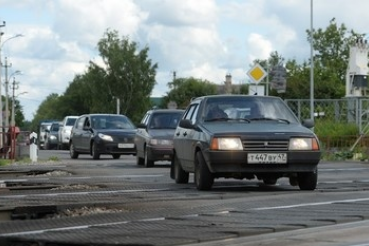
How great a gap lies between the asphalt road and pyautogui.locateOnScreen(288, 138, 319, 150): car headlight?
0.68 meters

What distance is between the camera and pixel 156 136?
23.1 m

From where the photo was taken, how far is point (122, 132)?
29094 millimetres

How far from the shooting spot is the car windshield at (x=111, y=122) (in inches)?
1179

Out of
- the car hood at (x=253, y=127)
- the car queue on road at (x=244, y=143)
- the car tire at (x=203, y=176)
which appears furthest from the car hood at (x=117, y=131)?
the car tire at (x=203, y=176)

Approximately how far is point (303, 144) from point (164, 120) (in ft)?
34.1

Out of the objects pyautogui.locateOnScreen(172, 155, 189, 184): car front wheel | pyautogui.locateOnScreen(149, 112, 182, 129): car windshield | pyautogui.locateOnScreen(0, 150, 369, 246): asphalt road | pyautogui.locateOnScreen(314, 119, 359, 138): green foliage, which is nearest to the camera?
pyautogui.locateOnScreen(0, 150, 369, 246): asphalt road

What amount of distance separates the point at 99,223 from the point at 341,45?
7674 cm

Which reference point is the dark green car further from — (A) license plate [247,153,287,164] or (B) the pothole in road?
(B) the pothole in road

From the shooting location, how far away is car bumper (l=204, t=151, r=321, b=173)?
13.6 metres

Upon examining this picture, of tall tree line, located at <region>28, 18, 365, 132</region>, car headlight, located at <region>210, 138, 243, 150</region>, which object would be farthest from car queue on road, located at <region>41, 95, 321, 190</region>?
tall tree line, located at <region>28, 18, 365, 132</region>

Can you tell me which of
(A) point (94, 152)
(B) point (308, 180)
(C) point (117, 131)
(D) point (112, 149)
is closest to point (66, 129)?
(A) point (94, 152)

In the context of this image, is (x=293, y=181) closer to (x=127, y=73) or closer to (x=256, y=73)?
(x=256, y=73)

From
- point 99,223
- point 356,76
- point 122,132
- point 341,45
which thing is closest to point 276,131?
point 99,223

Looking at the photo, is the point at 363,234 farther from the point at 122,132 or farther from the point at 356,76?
the point at 356,76
